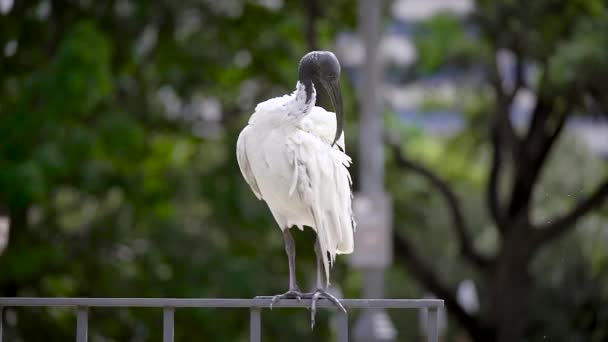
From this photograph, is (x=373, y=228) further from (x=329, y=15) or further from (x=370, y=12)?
(x=329, y=15)

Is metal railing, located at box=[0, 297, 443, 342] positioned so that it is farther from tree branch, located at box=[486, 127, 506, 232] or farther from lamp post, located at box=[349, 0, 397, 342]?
tree branch, located at box=[486, 127, 506, 232]

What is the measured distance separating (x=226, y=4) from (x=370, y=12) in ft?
17.3

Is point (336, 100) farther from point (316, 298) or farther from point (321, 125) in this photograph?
point (316, 298)

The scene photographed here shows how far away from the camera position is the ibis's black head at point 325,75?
654 cm

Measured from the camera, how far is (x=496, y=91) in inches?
786

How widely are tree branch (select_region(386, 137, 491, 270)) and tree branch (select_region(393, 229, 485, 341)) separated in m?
0.92

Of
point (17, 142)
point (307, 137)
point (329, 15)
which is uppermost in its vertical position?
point (329, 15)

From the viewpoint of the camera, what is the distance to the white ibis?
6.45 meters

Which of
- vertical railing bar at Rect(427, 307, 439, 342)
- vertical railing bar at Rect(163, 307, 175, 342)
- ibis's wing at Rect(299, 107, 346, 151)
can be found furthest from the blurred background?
vertical railing bar at Rect(427, 307, 439, 342)

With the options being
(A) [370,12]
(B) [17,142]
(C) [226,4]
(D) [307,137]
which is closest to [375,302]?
(D) [307,137]

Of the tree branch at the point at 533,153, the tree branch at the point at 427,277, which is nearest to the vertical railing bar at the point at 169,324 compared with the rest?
the tree branch at the point at 427,277

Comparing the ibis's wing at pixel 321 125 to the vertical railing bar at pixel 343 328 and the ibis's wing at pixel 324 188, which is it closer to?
the ibis's wing at pixel 324 188

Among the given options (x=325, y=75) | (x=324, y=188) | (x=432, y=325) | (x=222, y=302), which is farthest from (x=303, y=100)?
(x=432, y=325)

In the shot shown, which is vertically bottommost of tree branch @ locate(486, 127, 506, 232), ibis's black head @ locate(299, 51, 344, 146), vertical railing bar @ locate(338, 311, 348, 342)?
vertical railing bar @ locate(338, 311, 348, 342)
